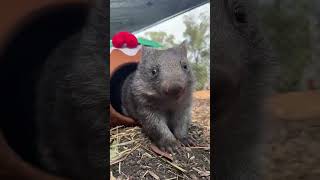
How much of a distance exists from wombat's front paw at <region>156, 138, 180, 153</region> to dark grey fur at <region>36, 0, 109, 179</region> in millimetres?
412

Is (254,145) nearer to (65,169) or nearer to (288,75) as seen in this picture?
(288,75)

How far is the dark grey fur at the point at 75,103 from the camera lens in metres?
0.57

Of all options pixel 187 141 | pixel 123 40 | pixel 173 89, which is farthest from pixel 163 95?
pixel 123 40

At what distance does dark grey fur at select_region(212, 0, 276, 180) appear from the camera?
2.11 ft

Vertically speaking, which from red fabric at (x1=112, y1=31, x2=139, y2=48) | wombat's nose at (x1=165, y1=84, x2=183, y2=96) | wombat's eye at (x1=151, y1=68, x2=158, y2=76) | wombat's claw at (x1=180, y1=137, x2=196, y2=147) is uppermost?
red fabric at (x1=112, y1=31, x2=139, y2=48)

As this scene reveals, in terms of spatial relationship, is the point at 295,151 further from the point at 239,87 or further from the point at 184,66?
the point at 184,66

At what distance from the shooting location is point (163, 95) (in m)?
1.12

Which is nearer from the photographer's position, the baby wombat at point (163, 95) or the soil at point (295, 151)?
the soil at point (295, 151)

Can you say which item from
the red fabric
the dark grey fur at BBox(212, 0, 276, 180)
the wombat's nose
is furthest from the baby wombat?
the dark grey fur at BBox(212, 0, 276, 180)

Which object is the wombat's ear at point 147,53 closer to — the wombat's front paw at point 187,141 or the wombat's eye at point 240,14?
the wombat's front paw at point 187,141

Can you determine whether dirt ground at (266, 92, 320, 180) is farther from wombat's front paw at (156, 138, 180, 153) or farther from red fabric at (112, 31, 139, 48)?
red fabric at (112, 31, 139, 48)

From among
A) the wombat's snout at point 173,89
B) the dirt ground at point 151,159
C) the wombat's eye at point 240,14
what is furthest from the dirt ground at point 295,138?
the wombat's snout at point 173,89

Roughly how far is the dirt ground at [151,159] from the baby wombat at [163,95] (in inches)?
1.6

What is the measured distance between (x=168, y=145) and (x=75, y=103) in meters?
0.48
